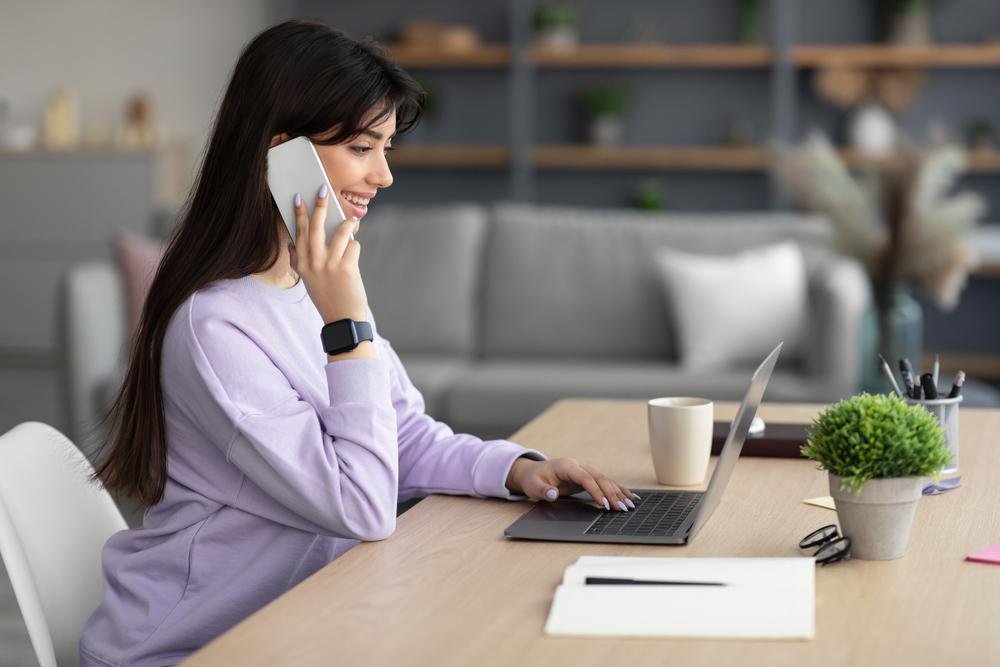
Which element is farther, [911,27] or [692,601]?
[911,27]

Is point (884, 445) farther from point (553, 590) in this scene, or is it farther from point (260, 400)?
point (260, 400)

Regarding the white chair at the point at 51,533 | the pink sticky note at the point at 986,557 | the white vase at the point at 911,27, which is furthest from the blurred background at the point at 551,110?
the pink sticky note at the point at 986,557

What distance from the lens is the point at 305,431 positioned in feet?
4.12

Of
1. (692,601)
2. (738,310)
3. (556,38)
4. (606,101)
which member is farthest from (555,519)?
(556,38)

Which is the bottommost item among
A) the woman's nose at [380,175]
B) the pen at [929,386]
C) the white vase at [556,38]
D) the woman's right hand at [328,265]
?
the pen at [929,386]

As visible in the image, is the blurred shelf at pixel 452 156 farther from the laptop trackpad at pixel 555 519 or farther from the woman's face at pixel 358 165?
the laptop trackpad at pixel 555 519

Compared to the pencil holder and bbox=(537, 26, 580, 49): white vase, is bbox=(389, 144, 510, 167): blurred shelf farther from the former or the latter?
the pencil holder

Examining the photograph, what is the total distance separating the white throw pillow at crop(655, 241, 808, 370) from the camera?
152 inches

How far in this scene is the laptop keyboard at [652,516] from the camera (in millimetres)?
1229

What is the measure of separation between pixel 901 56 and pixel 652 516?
5317 millimetres

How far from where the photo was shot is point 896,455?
110 cm

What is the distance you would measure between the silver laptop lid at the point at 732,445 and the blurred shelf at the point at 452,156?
5.39 meters

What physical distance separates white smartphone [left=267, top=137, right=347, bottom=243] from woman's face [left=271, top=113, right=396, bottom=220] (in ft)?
0.15

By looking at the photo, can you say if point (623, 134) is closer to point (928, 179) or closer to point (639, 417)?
point (928, 179)
